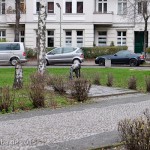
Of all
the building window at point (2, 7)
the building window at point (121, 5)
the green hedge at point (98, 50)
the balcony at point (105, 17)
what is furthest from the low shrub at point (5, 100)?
the building window at point (2, 7)

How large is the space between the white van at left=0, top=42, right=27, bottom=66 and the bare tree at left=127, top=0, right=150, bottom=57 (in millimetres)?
12287

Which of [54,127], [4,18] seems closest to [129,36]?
[4,18]

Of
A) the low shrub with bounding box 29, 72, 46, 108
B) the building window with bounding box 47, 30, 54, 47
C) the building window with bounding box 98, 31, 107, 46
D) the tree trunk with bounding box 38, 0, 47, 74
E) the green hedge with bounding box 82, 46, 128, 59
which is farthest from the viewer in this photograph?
the building window with bounding box 98, 31, 107, 46

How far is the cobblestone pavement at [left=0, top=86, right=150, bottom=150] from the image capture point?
7.32 meters

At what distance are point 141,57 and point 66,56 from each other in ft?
20.9

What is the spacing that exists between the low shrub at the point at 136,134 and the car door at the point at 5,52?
2810 cm

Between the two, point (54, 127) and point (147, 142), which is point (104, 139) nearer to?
point (54, 127)

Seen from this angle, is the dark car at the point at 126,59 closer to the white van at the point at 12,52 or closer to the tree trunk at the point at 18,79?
the white van at the point at 12,52

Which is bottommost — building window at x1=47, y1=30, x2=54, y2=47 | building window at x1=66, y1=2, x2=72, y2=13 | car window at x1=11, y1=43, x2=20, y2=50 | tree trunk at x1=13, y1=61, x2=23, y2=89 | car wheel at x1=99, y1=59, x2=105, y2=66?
car wheel at x1=99, y1=59, x2=105, y2=66

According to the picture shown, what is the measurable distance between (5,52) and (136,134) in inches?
1126

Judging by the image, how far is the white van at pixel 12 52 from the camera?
33438 mm

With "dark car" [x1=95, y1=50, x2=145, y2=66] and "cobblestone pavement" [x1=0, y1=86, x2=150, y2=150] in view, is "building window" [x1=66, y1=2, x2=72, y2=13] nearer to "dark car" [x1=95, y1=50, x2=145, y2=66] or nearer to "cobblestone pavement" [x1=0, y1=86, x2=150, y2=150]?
"dark car" [x1=95, y1=50, x2=145, y2=66]

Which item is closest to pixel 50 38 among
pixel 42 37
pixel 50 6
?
pixel 50 6

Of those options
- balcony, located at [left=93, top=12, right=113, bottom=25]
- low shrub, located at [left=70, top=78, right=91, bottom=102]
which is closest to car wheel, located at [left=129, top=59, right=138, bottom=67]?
balcony, located at [left=93, top=12, right=113, bottom=25]
